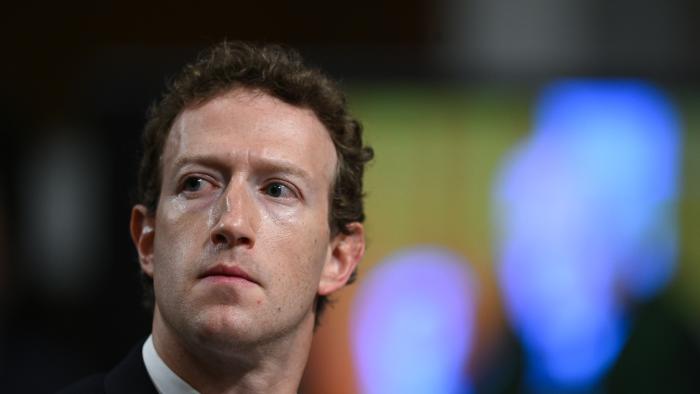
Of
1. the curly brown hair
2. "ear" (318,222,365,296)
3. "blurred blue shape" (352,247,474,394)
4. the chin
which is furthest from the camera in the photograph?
"blurred blue shape" (352,247,474,394)

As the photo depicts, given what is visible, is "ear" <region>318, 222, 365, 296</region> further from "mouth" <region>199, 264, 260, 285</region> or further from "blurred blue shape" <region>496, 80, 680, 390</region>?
"blurred blue shape" <region>496, 80, 680, 390</region>

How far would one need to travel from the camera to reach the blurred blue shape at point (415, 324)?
596 cm

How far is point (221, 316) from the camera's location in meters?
2.62

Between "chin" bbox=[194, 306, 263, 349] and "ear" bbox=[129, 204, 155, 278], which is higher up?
"ear" bbox=[129, 204, 155, 278]

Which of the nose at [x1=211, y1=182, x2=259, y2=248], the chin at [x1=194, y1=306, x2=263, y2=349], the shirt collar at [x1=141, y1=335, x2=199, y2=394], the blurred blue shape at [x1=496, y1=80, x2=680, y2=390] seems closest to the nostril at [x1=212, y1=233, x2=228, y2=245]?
the nose at [x1=211, y1=182, x2=259, y2=248]

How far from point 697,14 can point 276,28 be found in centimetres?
282

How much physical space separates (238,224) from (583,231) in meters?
3.72

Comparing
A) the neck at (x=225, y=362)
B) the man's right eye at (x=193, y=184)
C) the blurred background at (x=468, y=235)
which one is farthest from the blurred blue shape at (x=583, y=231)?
the man's right eye at (x=193, y=184)

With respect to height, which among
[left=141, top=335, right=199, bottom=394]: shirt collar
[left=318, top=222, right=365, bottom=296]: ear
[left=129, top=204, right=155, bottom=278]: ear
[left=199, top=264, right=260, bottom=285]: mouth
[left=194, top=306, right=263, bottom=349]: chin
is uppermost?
[left=129, top=204, right=155, bottom=278]: ear

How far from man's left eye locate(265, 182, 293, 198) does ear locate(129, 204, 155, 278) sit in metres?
0.36

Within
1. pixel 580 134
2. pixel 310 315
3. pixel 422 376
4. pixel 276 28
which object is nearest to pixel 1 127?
pixel 276 28

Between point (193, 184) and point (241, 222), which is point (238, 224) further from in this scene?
point (193, 184)

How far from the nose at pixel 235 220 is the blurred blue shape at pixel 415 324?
10.8ft

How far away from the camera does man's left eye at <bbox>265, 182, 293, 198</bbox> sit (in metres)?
2.82
